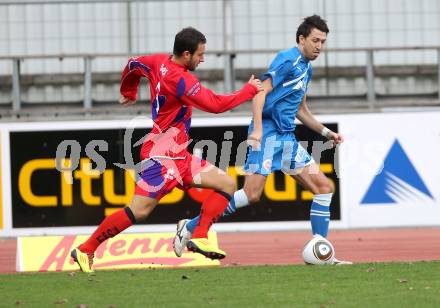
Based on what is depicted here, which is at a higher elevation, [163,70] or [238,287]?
[163,70]

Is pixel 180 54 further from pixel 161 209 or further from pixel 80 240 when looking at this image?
pixel 161 209

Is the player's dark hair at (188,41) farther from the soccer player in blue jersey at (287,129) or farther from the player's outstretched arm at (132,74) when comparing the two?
the soccer player in blue jersey at (287,129)

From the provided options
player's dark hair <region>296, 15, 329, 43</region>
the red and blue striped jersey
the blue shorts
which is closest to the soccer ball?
the blue shorts

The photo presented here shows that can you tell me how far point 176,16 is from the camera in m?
18.0

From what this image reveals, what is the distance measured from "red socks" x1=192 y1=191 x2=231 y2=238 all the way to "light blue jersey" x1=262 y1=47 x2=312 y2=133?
0.93m

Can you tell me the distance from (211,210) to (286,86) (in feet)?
4.52

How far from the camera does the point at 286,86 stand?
10.6m

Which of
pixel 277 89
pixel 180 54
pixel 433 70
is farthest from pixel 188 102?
pixel 433 70

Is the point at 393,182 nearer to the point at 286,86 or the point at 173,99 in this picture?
the point at 286,86

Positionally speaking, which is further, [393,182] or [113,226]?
[393,182]

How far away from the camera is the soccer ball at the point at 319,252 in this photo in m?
10.5

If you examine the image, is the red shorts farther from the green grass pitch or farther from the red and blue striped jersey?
the green grass pitch

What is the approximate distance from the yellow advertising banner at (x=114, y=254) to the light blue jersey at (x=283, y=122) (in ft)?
3.54

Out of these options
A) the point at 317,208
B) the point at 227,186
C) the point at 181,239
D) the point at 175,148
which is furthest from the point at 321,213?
the point at 175,148
